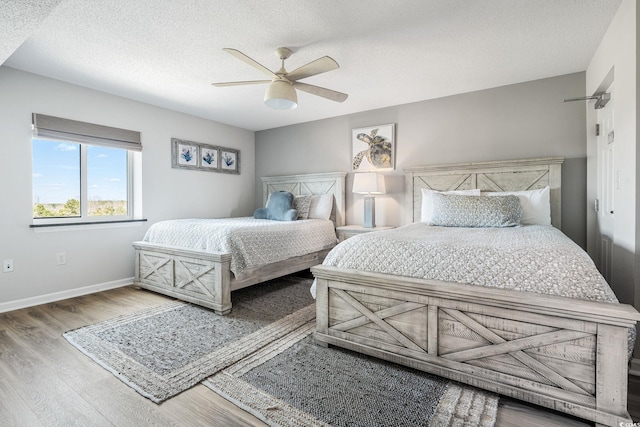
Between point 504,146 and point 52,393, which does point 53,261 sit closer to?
point 52,393

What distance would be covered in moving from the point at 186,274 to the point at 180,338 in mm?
876

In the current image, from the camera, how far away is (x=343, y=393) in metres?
1.62

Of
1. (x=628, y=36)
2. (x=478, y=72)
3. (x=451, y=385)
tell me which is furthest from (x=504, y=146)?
(x=451, y=385)

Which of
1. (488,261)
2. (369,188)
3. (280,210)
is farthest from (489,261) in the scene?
(280,210)

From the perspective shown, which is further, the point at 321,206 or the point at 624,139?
the point at 321,206

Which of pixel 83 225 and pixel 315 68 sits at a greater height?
pixel 315 68

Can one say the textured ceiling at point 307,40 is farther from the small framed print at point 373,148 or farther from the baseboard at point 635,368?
the baseboard at point 635,368

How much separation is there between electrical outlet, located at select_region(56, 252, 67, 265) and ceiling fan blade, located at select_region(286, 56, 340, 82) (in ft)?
10.1

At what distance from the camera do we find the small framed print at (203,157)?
14.1 ft

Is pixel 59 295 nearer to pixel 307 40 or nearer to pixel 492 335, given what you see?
pixel 307 40

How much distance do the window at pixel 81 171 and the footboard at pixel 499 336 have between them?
3.23m

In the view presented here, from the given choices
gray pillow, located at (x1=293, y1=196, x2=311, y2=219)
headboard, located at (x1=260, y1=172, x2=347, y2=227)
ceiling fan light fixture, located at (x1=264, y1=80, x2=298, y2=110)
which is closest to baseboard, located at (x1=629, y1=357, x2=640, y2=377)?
ceiling fan light fixture, located at (x1=264, y1=80, x2=298, y2=110)

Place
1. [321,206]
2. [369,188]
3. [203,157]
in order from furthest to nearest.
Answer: [203,157] → [321,206] → [369,188]

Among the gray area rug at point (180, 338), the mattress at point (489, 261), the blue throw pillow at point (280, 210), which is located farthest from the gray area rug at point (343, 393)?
the blue throw pillow at point (280, 210)
